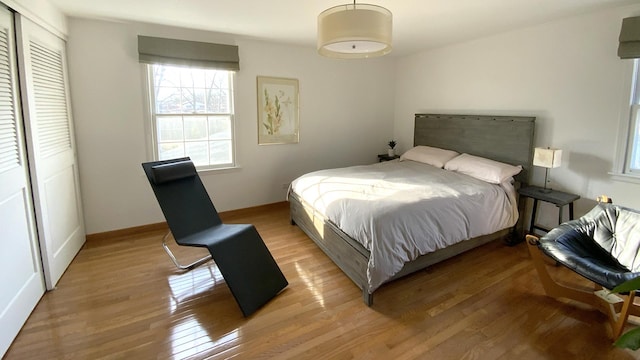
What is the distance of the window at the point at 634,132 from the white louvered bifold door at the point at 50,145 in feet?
15.6

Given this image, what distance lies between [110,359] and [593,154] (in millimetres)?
4102

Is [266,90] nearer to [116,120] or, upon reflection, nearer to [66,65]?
[116,120]

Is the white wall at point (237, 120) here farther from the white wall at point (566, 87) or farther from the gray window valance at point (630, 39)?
the gray window valance at point (630, 39)

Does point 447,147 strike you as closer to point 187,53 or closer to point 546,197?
point 546,197

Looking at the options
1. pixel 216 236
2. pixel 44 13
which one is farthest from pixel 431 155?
pixel 44 13

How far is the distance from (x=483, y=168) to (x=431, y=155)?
2.63 feet

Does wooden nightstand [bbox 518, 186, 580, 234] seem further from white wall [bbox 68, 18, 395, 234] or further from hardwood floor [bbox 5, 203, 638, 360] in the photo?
white wall [bbox 68, 18, 395, 234]

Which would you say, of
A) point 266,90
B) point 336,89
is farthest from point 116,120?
point 336,89

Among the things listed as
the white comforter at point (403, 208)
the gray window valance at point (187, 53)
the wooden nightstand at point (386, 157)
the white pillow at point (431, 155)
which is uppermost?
the gray window valance at point (187, 53)

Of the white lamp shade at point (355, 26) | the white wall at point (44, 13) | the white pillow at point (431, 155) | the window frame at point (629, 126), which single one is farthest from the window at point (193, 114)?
the window frame at point (629, 126)

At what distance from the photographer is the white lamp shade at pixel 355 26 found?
6.48ft

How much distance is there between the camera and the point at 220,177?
4.00 m

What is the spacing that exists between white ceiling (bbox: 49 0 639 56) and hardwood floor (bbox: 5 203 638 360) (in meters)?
2.25

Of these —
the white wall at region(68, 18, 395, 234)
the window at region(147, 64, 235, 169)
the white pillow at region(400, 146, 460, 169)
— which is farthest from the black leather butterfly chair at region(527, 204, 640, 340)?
the window at region(147, 64, 235, 169)
